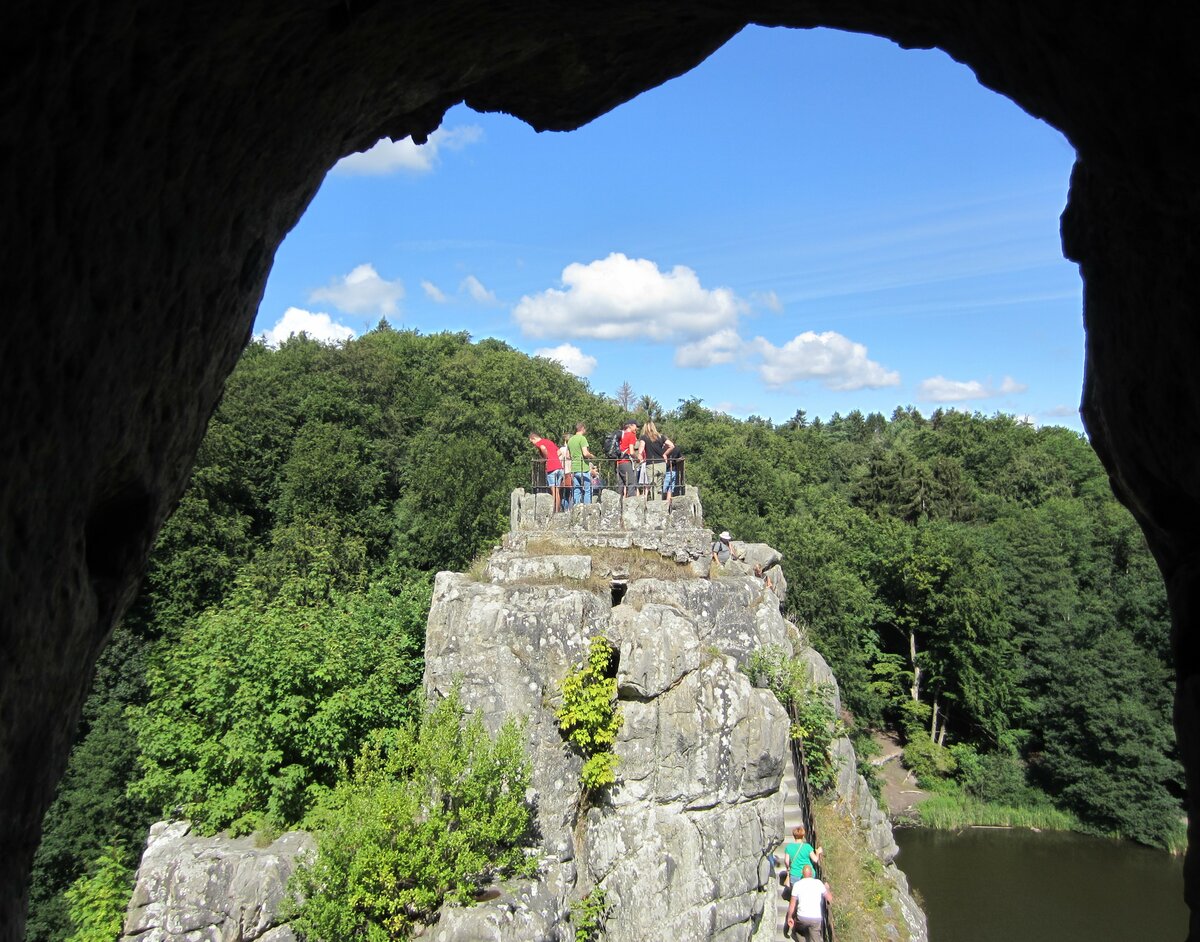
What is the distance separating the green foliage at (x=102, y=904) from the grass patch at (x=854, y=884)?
480 inches

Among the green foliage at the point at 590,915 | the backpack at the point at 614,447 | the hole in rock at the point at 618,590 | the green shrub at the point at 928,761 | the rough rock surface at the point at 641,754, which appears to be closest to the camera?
the green foliage at the point at 590,915

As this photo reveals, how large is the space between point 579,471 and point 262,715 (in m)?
8.20

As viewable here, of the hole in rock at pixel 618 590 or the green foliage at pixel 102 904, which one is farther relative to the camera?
the hole in rock at pixel 618 590

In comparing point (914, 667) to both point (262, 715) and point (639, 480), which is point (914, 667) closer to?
point (639, 480)

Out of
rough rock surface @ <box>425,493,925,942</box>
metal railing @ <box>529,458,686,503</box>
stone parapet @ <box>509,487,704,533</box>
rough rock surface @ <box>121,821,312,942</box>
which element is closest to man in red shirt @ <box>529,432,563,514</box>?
metal railing @ <box>529,458,686,503</box>

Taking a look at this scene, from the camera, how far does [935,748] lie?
1321 inches

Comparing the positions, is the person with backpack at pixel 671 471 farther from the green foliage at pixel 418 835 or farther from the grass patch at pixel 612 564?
the green foliage at pixel 418 835

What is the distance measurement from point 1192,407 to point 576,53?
3.30 metres

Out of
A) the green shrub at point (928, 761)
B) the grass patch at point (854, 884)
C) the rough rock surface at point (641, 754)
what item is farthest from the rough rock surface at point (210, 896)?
the green shrub at point (928, 761)

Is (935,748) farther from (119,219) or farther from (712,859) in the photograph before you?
(119,219)

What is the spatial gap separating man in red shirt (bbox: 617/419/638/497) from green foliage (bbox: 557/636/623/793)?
5.92m

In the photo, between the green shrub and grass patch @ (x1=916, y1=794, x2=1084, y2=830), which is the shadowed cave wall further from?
the green shrub

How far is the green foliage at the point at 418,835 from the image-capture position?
36.2 ft

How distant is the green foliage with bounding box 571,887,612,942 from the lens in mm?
12320
